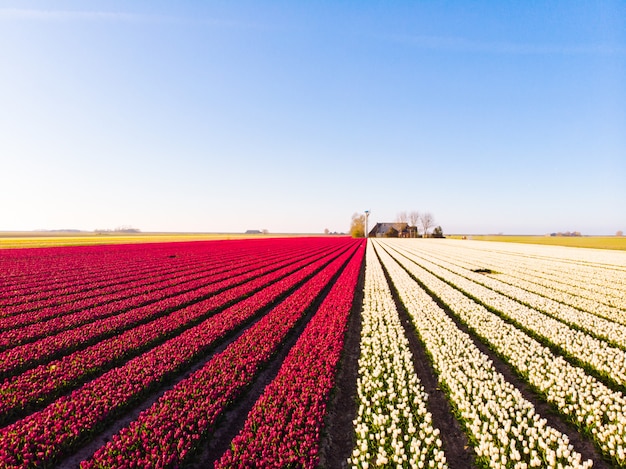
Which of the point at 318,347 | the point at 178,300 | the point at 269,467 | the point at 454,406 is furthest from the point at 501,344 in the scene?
the point at 178,300

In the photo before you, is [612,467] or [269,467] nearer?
[269,467]

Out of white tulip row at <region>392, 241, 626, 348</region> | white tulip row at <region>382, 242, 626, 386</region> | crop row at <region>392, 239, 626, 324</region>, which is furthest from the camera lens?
crop row at <region>392, 239, 626, 324</region>

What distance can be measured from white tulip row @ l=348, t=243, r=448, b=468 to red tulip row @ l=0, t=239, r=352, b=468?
3.58 metres

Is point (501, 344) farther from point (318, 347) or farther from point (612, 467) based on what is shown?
point (318, 347)

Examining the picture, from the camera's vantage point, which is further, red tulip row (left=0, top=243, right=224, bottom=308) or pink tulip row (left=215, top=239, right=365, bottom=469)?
red tulip row (left=0, top=243, right=224, bottom=308)

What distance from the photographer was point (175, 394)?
6.82m

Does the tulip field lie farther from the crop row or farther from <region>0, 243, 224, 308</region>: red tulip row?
<region>0, 243, 224, 308</region>: red tulip row

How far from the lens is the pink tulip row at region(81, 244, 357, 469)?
4.95 meters

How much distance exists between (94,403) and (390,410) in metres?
6.49

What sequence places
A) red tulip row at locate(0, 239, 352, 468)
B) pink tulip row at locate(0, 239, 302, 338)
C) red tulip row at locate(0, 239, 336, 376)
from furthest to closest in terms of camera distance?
pink tulip row at locate(0, 239, 302, 338) < red tulip row at locate(0, 239, 336, 376) < red tulip row at locate(0, 239, 352, 468)

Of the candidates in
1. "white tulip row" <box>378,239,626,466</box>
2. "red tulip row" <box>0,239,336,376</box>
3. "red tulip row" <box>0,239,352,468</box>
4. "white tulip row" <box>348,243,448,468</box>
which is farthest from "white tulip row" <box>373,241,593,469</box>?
"red tulip row" <box>0,239,336,376</box>

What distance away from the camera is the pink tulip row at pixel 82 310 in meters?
10.8

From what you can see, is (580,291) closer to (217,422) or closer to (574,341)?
(574,341)

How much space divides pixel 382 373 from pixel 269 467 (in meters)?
4.28
